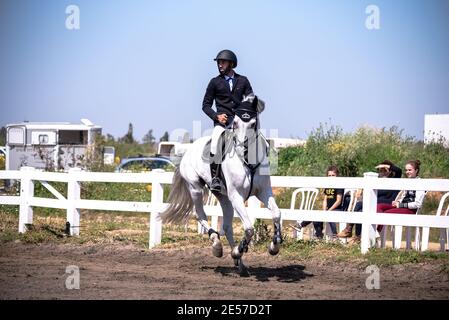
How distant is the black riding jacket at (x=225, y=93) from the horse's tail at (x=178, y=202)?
1.73m

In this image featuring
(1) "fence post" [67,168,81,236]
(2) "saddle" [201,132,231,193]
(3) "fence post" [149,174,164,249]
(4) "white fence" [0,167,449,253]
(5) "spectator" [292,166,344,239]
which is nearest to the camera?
(2) "saddle" [201,132,231,193]

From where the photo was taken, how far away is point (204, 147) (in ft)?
35.4

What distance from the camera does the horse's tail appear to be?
11836 millimetres

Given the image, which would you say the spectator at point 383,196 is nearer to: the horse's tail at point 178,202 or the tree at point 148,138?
the horse's tail at point 178,202

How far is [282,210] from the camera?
12.3m

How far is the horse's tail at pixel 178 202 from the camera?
11.8m

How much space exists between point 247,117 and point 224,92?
1.03 metres

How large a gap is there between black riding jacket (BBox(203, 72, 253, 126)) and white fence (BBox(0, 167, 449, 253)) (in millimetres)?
2354

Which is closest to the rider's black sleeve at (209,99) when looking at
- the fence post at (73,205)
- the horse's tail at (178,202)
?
the horse's tail at (178,202)

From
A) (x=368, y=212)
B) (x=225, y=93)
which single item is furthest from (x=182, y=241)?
(x=225, y=93)

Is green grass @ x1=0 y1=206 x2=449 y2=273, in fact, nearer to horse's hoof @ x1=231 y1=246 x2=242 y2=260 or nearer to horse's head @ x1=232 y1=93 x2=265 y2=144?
horse's hoof @ x1=231 y1=246 x2=242 y2=260

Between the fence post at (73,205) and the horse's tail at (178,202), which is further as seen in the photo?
the fence post at (73,205)

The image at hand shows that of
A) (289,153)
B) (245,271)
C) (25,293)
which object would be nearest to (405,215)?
(245,271)

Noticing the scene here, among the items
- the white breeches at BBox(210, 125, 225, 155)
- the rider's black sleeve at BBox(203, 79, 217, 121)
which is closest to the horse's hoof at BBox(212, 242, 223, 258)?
the white breeches at BBox(210, 125, 225, 155)
